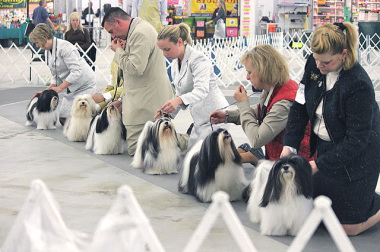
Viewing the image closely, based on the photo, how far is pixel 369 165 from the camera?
10.2ft

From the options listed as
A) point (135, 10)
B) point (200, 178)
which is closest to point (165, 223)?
point (200, 178)

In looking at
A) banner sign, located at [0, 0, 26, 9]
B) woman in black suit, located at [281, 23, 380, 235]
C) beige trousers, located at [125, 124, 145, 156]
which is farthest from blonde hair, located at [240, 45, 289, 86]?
banner sign, located at [0, 0, 26, 9]

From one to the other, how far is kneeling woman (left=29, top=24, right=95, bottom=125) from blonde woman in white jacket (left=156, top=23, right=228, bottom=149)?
1992mm

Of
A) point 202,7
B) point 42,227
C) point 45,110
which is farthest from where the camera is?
point 202,7

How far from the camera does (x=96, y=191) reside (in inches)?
162

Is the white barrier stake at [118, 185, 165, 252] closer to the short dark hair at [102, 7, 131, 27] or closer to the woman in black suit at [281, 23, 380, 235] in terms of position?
the woman in black suit at [281, 23, 380, 235]

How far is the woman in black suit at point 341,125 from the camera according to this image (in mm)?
2977

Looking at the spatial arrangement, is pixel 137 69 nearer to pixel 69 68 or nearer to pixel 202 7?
pixel 69 68

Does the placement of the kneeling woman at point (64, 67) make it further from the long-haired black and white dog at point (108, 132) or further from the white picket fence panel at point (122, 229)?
the white picket fence panel at point (122, 229)

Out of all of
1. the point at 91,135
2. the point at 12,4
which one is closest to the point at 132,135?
the point at 91,135

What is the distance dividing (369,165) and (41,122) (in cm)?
412

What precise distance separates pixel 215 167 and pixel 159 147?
91cm

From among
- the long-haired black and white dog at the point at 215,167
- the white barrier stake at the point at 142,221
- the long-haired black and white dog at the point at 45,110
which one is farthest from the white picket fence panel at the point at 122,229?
the long-haired black and white dog at the point at 45,110

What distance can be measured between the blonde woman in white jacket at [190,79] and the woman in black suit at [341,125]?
131 cm
